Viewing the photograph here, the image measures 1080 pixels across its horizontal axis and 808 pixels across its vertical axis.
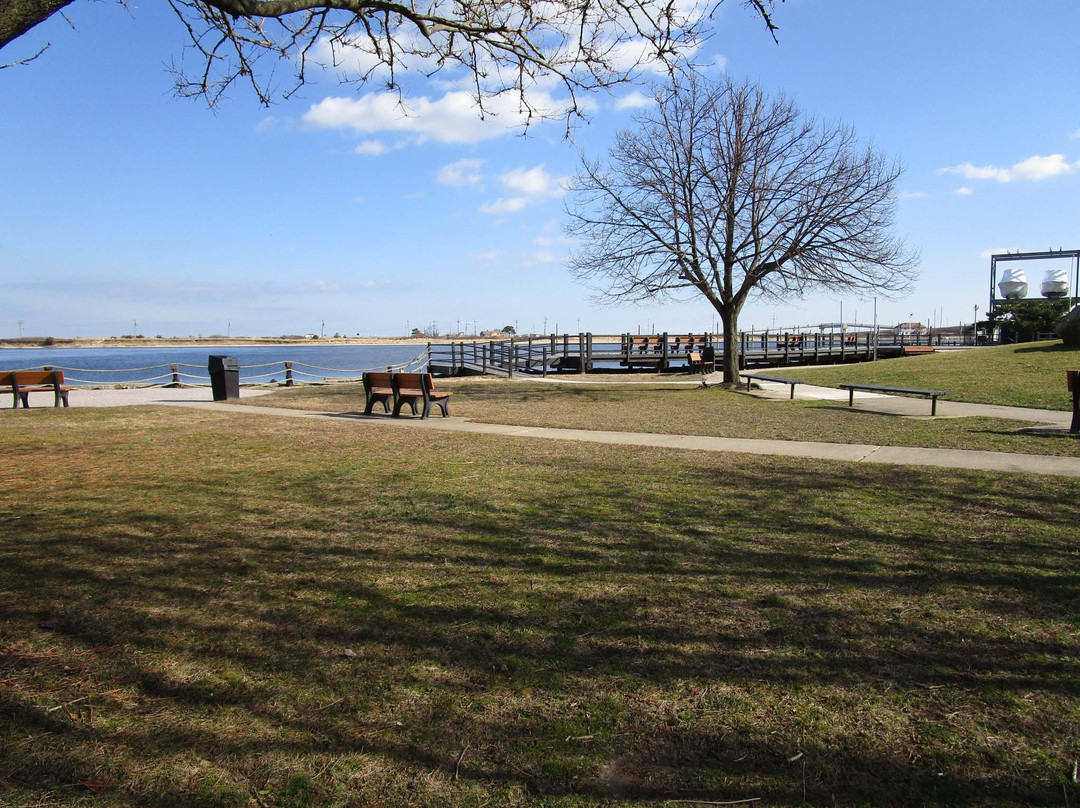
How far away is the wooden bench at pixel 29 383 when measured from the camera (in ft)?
50.6

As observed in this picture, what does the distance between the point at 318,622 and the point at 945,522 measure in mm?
4802

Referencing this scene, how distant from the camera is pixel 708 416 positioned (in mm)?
13594

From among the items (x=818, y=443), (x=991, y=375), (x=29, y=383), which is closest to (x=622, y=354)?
(x=991, y=375)

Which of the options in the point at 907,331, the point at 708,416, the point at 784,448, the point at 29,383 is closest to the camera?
the point at 784,448

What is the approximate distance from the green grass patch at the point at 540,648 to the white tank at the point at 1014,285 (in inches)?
2407

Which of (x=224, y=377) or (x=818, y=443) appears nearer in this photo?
(x=818, y=443)

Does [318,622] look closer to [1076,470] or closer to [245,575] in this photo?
[245,575]

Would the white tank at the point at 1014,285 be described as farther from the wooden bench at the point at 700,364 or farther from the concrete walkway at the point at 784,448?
the concrete walkway at the point at 784,448

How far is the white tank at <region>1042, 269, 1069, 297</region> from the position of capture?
53.8 meters

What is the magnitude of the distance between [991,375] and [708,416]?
1009 cm

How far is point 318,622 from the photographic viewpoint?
12.1ft

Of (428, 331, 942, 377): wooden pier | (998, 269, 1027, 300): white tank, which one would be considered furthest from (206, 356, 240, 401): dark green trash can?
(998, 269, 1027, 300): white tank

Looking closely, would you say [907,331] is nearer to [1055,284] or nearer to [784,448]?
[1055,284]

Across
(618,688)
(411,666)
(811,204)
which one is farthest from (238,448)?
(811,204)
